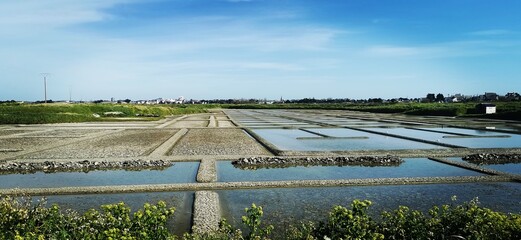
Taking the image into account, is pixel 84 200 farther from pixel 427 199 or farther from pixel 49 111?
pixel 49 111

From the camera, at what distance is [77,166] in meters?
15.4

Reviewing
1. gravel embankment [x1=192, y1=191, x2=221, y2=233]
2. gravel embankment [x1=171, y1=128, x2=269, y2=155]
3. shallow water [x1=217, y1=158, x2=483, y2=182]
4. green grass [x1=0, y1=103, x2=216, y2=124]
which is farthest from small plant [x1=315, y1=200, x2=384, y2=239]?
green grass [x1=0, y1=103, x2=216, y2=124]

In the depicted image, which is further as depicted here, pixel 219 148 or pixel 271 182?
pixel 219 148

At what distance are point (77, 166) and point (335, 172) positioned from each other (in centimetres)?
1086

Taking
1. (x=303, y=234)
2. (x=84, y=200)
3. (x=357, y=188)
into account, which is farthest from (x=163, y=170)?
(x=303, y=234)

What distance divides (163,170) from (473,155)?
14.7 meters

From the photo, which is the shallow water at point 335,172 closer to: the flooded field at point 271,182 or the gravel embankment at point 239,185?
the flooded field at point 271,182

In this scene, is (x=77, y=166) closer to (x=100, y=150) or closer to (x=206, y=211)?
(x=100, y=150)

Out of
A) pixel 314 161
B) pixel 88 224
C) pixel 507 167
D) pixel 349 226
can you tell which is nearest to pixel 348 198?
pixel 349 226

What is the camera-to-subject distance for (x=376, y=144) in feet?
75.8

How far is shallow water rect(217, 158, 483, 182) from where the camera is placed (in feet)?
45.0

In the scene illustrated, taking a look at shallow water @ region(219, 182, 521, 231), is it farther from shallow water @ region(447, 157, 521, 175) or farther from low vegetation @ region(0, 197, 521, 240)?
shallow water @ region(447, 157, 521, 175)

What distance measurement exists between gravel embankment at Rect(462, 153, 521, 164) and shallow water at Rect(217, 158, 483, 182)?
2.22 metres

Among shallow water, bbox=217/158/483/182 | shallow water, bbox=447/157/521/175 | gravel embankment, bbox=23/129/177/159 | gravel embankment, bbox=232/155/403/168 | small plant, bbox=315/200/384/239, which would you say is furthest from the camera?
gravel embankment, bbox=23/129/177/159
